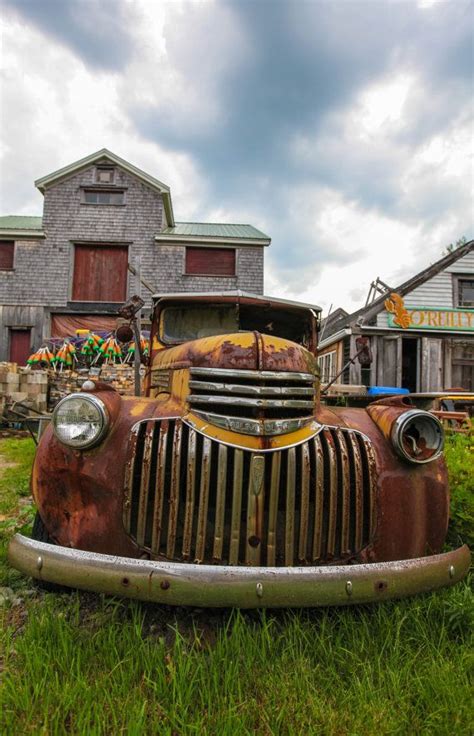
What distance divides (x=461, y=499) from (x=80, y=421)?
2.82 m

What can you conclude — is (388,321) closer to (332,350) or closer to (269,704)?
(332,350)

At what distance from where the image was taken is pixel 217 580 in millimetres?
1709

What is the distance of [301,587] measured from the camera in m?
1.74

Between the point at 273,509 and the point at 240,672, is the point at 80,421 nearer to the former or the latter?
the point at 273,509

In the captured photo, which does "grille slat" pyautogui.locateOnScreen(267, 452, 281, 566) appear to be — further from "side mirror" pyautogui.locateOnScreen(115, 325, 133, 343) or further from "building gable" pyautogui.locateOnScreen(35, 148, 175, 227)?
"building gable" pyautogui.locateOnScreen(35, 148, 175, 227)

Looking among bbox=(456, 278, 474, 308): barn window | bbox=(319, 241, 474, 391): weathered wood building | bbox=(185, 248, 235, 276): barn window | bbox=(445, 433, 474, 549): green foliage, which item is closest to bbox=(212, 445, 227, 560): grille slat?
bbox=(445, 433, 474, 549): green foliage

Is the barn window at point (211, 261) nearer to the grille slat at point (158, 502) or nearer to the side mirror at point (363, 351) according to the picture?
the side mirror at point (363, 351)

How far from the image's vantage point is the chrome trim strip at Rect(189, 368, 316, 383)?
2.18m

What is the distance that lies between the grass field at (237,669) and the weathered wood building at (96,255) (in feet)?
46.2

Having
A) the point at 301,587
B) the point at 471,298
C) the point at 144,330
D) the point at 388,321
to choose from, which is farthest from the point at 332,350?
the point at 301,587

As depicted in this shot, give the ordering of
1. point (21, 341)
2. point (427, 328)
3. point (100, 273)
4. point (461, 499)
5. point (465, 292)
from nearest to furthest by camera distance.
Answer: point (461, 499) < point (427, 328) < point (465, 292) < point (21, 341) < point (100, 273)

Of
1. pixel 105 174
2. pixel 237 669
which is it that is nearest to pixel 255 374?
pixel 237 669

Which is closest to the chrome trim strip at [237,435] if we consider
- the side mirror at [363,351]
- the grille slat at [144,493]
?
the grille slat at [144,493]

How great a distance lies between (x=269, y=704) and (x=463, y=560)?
1.15 meters
